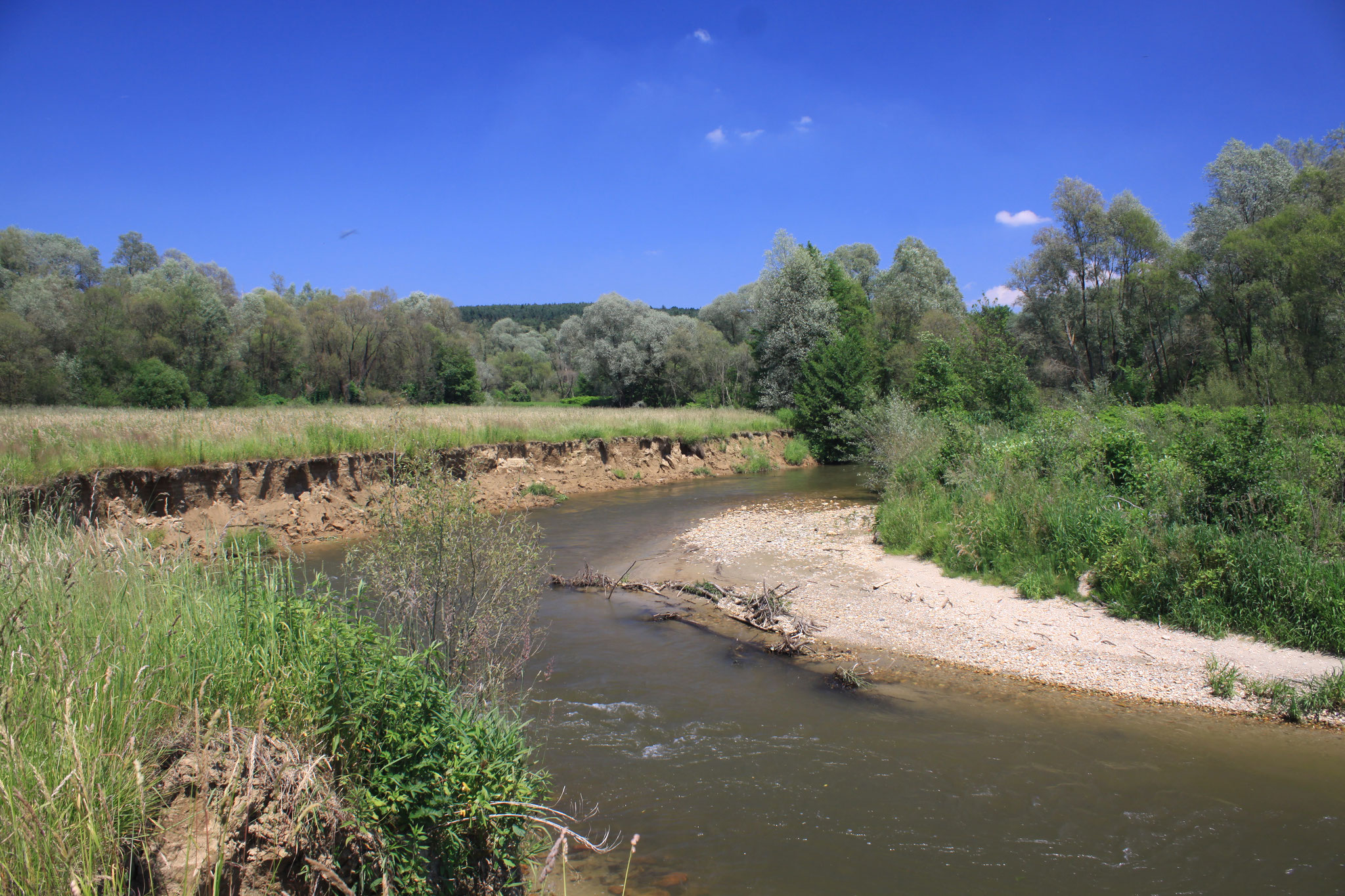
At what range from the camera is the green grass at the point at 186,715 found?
236 centimetres

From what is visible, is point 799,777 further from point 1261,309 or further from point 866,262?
point 866,262

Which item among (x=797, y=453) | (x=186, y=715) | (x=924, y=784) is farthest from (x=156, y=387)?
(x=924, y=784)

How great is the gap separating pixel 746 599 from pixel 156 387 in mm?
31408

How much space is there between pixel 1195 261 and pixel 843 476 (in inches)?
851

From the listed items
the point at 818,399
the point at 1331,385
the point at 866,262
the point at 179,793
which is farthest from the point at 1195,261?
the point at 179,793

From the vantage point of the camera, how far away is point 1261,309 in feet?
97.5

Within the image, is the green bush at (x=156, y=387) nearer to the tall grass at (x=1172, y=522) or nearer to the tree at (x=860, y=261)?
the tall grass at (x=1172, y=522)

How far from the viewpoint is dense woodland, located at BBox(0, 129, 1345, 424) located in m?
25.3

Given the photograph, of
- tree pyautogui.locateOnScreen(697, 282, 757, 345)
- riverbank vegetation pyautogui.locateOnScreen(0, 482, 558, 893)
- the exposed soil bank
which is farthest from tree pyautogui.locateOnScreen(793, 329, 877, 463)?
tree pyautogui.locateOnScreen(697, 282, 757, 345)

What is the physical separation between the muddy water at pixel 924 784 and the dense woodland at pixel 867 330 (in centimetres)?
1721

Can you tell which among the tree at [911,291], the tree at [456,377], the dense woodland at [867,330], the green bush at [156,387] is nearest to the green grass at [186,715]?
the dense woodland at [867,330]

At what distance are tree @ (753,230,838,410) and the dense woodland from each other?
0.37ft

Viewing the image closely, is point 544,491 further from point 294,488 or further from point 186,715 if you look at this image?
point 186,715

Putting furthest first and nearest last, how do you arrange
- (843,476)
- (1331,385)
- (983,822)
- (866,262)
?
(866,262) < (843,476) < (1331,385) < (983,822)
